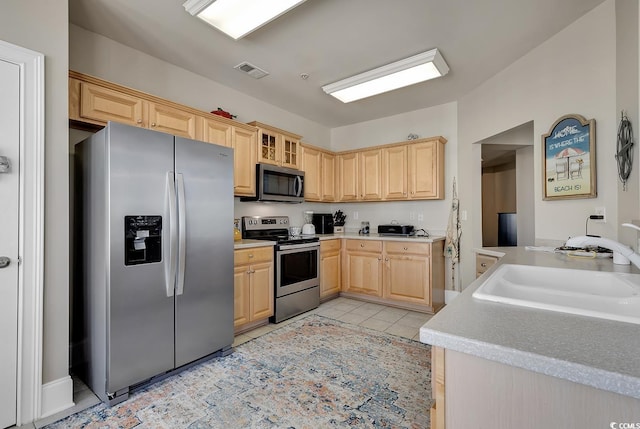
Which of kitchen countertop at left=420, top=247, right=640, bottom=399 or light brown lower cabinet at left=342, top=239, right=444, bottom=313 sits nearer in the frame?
kitchen countertop at left=420, top=247, right=640, bottom=399

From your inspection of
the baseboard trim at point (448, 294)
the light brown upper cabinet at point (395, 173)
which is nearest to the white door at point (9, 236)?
the light brown upper cabinet at point (395, 173)

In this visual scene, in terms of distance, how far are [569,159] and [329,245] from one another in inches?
105

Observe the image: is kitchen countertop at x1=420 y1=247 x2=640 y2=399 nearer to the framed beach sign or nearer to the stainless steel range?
the framed beach sign

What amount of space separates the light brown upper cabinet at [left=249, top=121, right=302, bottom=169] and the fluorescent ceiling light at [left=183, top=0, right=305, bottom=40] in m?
1.26

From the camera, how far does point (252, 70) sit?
305 cm

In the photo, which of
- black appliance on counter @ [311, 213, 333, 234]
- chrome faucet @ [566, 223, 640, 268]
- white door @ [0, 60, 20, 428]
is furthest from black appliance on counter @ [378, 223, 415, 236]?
white door @ [0, 60, 20, 428]

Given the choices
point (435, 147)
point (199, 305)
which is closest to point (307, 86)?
point (435, 147)

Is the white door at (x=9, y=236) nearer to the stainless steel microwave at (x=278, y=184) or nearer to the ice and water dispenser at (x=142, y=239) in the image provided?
the ice and water dispenser at (x=142, y=239)

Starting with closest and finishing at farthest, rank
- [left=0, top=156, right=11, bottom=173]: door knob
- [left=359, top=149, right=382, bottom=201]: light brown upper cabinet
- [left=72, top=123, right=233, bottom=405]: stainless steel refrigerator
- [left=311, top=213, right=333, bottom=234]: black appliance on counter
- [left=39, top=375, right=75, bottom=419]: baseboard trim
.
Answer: [left=0, top=156, right=11, bottom=173]: door knob, [left=39, top=375, right=75, bottom=419]: baseboard trim, [left=72, top=123, right=233, bottom=405]: stainless steel refrigerator, [left=359, top=149, right=382, bottom=201]: light brown upper cabinet, [left=311, top=213, right=333, bottom=234]: black appliance on counter

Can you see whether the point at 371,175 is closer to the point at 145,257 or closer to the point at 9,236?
the point at 145,257

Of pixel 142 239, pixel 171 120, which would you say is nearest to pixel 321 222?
pixel 171 120

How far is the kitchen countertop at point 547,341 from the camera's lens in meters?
0.55

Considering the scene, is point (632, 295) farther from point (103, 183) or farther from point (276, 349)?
point (103, 183)

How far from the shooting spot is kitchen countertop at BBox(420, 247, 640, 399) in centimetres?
55
